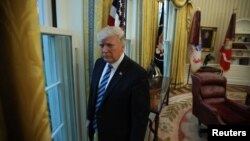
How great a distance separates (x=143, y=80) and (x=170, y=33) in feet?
13.6

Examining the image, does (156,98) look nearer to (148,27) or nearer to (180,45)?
(148,27)

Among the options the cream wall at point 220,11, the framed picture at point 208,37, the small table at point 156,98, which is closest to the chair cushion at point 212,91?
the small table at point 156,98

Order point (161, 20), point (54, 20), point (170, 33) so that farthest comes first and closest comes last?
point (170, 33)
point (161, 20)
point (54, 20)

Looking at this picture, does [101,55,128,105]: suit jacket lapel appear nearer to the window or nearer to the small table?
the window

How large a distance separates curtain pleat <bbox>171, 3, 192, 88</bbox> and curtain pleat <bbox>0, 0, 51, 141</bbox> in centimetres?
510

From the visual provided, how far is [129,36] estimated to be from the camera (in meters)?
3.20

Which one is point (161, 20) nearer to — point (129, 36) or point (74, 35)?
point (129, 36)

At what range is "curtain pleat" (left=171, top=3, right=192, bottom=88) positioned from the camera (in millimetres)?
5066

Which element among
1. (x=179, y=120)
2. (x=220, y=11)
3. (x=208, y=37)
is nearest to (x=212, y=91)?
(x=179, y=120)

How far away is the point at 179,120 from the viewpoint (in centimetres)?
342

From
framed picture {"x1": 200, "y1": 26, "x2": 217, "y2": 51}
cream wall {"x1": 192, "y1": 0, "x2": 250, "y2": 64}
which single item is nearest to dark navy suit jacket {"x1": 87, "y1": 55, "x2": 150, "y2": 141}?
framed picture {"x1": 200, "y1": 26, "x2": 217, "y2": 51}

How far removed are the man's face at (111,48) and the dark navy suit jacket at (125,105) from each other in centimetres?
8

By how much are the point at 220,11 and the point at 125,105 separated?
19.5ft

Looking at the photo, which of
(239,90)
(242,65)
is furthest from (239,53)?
(239,90)
